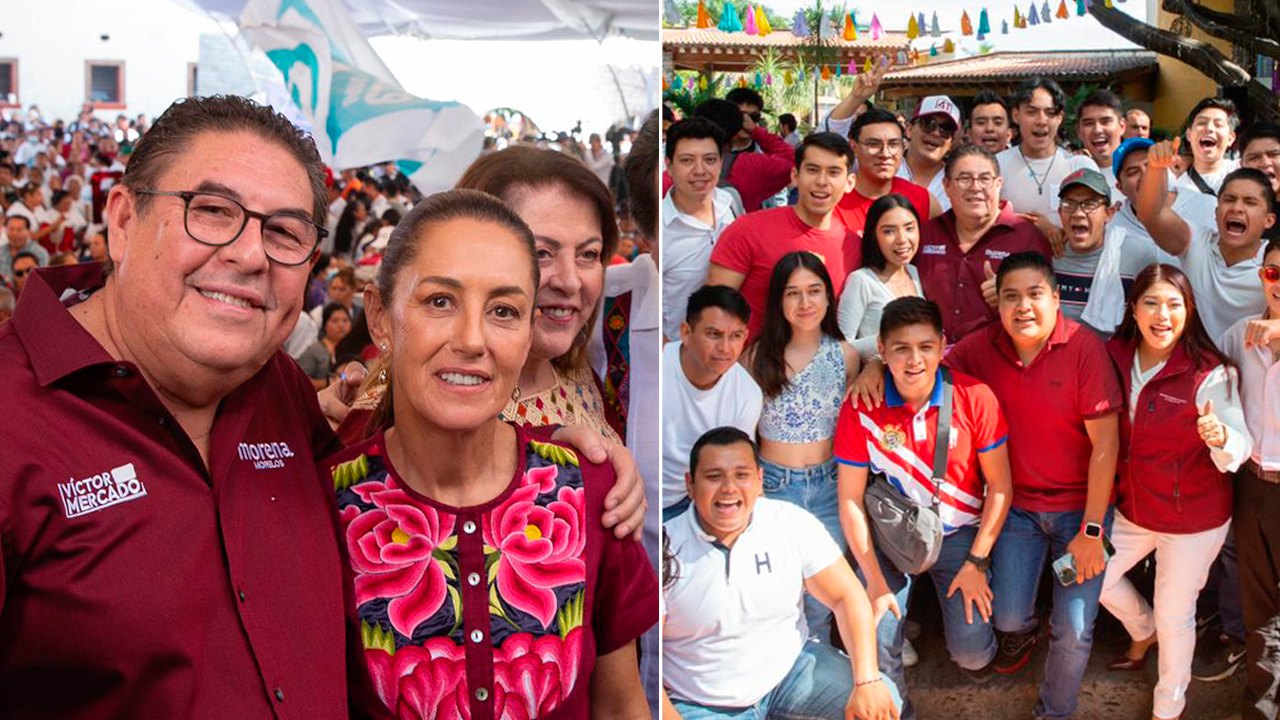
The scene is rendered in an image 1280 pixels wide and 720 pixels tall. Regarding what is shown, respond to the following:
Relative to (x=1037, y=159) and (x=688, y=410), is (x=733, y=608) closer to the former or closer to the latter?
(x=688, y=410)

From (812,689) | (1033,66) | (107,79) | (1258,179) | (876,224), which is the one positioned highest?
(107,79)

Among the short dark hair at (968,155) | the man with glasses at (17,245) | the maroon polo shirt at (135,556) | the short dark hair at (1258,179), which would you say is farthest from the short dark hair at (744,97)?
the man with glasses at (17,245)

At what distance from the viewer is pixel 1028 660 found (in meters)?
3.13

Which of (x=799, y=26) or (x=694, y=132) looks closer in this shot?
(x=694, y=132)

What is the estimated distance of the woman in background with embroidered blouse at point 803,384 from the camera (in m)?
2.79

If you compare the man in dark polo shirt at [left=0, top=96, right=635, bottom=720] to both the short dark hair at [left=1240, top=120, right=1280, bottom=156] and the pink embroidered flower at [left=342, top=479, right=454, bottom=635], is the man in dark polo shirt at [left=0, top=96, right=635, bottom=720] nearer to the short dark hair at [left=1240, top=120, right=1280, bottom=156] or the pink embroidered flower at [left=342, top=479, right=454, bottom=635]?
the pink embroidered flower at [left=342, top=479, right=454, bottom=635]

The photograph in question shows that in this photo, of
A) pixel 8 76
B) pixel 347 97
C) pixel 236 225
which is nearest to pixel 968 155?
pixel 347 97

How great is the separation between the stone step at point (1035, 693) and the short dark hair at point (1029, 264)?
0.99 metres

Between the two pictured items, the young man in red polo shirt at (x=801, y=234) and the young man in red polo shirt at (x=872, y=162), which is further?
the young man in red polo shirt at (x=872, y=162)

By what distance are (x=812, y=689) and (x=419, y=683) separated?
1.79 metres

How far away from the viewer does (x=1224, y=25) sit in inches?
122

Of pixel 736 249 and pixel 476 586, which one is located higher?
pixel 736 249

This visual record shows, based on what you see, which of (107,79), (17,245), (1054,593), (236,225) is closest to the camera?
(236,225)

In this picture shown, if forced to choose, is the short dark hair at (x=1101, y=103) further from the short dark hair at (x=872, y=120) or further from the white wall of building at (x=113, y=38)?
the white wall of building at (x=113, y=38)
